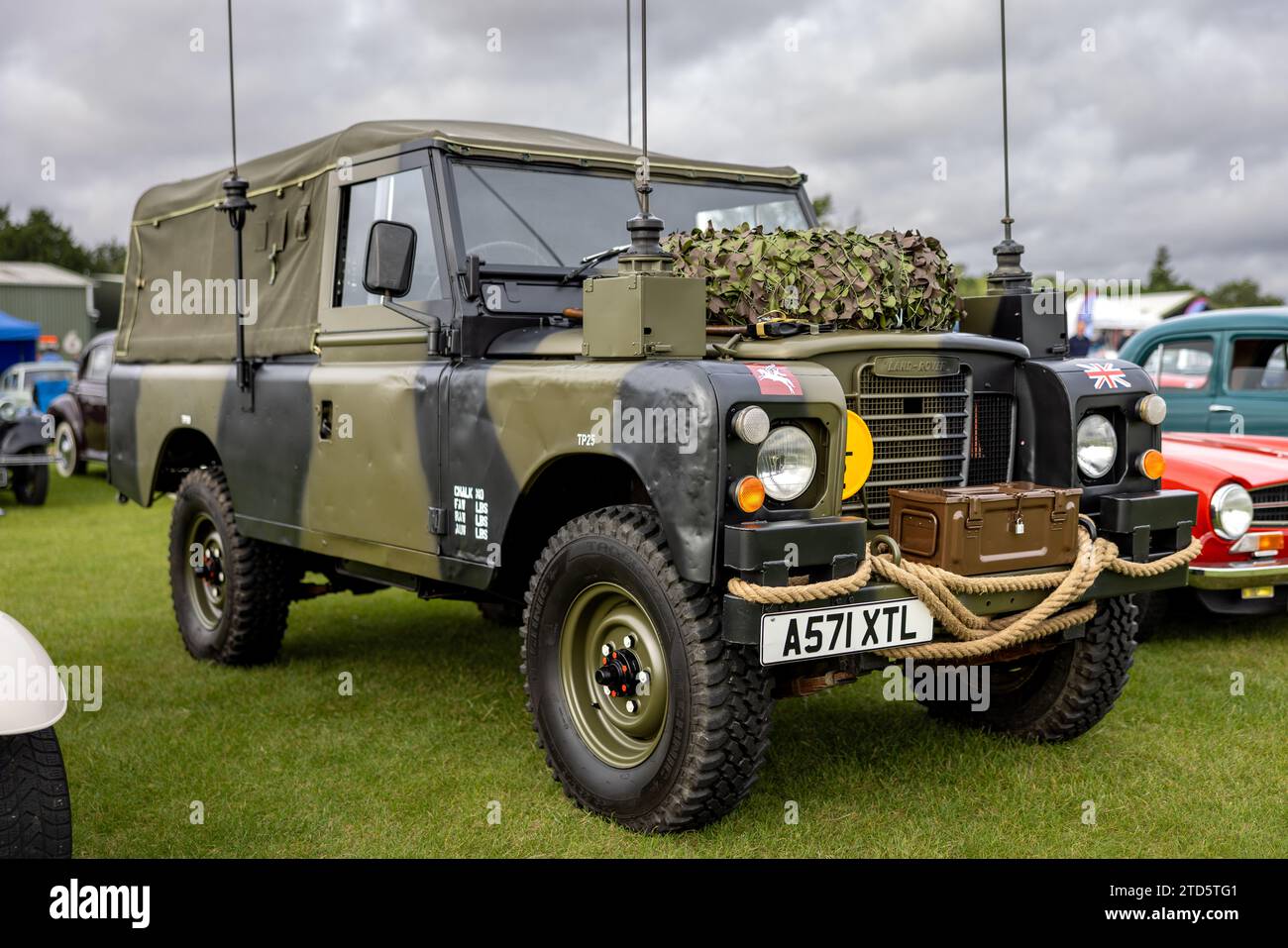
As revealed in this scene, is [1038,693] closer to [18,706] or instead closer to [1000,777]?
[1000,777]

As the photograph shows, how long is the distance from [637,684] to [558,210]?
2042 millimetres

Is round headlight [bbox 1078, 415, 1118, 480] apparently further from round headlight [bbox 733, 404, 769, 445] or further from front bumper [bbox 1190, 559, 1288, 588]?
front bumper [bbox 1190, 559, 1288, 588]

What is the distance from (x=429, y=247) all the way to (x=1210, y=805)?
3.41 metres

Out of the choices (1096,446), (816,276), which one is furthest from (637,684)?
(1096,446)

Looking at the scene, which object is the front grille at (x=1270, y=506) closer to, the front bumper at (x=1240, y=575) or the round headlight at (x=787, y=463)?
the front bumper at (x=1240, y=575)

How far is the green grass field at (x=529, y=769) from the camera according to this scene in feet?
12.8

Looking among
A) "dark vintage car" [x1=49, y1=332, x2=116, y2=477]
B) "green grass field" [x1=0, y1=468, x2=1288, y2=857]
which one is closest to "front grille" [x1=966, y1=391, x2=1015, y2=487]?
"green grass field" [x1=0, y1=468, x2=1288, y2=857]

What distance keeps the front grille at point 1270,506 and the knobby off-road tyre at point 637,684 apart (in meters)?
3.97

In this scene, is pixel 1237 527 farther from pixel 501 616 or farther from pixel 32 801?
pixel 32 801

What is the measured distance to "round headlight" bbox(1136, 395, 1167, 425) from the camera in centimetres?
436

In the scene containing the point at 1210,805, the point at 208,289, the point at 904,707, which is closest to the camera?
the point at 1210,805

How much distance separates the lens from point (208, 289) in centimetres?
642

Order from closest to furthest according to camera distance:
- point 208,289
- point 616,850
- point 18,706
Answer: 1. point 18,706
2. point 616,850
3. point 208,289
